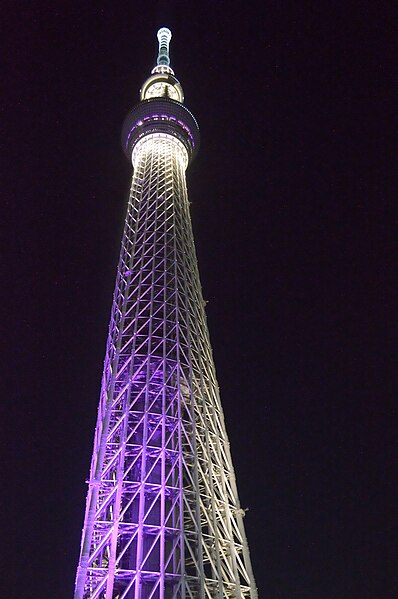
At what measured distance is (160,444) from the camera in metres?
32.7

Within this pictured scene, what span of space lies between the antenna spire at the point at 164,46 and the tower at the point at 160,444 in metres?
20.9

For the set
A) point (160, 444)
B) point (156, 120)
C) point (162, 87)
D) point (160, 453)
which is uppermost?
point (162, 87)

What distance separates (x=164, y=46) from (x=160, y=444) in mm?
49153

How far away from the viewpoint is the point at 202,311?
Result: 135 feet

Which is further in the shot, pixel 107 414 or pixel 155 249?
pixel 155 249

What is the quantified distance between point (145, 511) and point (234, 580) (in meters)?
5.51

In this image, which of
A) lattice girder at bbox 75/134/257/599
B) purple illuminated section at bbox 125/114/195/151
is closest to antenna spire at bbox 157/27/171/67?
purple illuminated section at bbox 125/114/195/151

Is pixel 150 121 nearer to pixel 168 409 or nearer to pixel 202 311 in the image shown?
pixel 202 311

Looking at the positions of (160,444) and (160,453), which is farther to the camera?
(160,444)

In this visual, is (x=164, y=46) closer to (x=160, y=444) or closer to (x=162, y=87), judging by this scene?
(x=162, y=87)

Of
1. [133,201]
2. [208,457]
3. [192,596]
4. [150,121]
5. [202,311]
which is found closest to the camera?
[192,596]

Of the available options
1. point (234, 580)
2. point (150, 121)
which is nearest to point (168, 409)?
point (234, 580)

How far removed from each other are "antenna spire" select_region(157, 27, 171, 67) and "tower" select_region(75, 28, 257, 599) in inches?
823

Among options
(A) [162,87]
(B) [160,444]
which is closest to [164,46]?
(A) [162,87]
